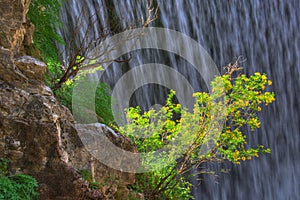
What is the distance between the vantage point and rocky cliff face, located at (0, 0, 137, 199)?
4.36 metres

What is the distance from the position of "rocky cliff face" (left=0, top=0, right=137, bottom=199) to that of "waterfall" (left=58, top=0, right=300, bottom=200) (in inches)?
438

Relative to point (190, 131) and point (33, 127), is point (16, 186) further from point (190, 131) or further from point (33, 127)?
point (190, 131)

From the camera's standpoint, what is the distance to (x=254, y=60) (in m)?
18.6

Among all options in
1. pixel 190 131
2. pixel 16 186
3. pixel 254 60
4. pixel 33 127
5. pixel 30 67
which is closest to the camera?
pixel 16 186

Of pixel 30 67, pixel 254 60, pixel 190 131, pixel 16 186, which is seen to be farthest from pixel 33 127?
pixel 254 60

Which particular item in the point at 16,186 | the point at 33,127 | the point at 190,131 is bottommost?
the point at 16,186

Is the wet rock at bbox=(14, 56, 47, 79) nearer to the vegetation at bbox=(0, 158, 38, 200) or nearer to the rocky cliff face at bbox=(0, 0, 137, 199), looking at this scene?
the rocky cliff face at bbox=(0, 0, 137, 199)

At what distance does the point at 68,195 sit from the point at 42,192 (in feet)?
1.03

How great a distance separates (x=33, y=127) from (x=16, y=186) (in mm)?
795

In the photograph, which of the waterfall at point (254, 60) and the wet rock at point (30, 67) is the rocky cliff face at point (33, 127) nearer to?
the wet rock at point (30, 67)

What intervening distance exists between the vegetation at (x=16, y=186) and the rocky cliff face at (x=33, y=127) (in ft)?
0.33

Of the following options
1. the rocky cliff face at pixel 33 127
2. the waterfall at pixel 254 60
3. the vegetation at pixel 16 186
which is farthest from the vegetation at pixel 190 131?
the waterfall at pixel 254 60

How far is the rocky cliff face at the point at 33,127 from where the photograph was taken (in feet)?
14.3

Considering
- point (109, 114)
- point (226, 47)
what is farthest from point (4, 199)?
point (226, 47)
